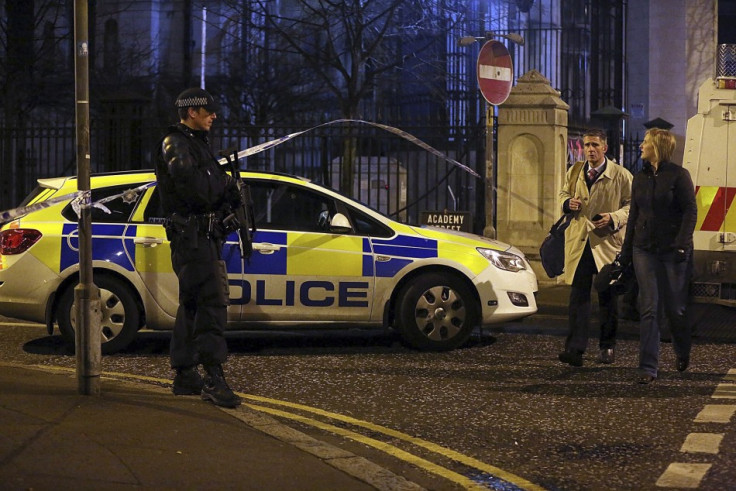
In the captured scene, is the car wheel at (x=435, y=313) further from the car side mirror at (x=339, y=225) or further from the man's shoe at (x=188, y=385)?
the man's shoe at (x=188, y=385)

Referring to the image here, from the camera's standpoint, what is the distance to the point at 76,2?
7.38 metres

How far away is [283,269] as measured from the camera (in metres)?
9.86

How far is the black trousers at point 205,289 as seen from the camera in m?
7.32

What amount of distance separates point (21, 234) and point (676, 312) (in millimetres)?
4854

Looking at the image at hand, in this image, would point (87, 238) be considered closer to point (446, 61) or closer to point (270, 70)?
point (446, 61)

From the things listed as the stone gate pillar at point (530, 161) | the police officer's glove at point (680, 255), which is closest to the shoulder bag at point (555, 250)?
the police officer's glove at point (680, 255)

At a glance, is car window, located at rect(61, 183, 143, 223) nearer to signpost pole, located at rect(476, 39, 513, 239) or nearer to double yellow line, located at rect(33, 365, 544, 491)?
double yellow line, located at rect(33, 365, 544, 491)

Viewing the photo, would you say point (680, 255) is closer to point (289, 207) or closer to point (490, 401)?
point (490, 401)

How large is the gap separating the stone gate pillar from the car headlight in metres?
5.78

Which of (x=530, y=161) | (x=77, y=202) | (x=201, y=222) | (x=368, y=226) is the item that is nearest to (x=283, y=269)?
(x=368, y=226)

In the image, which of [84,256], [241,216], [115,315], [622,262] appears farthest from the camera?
[115,315]

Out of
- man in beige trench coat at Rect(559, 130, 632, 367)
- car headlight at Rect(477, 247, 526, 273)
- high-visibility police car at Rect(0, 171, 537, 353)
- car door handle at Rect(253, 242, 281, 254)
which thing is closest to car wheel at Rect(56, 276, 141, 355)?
Answer: high-visibility police car at Rect(0, 171, 537, 353)

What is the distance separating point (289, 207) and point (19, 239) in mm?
2066

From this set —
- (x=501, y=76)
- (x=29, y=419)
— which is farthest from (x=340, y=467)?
(x=501, y=76)
